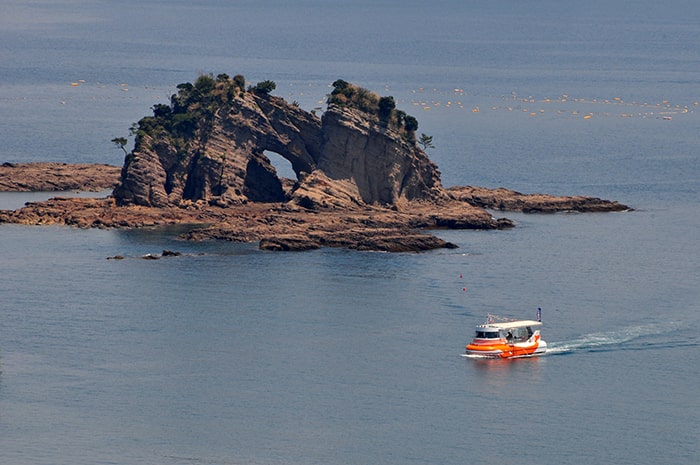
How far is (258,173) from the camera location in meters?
185

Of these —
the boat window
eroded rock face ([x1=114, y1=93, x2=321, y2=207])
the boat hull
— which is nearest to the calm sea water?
the boat hull

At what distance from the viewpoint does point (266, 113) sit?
18525cm

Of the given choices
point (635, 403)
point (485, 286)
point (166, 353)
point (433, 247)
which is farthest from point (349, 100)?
point (635, 403)

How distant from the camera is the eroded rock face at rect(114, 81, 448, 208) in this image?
178 m

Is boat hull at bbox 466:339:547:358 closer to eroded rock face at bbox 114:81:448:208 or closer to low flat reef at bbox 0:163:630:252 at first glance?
low flat reef at bbox 0:163:630:252

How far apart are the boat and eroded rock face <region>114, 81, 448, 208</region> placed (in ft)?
160

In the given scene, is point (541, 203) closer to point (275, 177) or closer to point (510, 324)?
point (275, 177)

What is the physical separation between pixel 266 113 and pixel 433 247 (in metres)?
Answer: 30.7

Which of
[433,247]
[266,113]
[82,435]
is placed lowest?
[82,435]

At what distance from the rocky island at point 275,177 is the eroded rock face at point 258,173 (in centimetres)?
10

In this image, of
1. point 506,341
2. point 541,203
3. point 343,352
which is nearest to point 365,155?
point 541,203

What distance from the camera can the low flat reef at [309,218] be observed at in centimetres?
16425

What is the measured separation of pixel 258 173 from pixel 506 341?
202ft

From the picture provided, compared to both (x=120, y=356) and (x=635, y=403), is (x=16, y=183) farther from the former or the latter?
(x=635, y=403)
